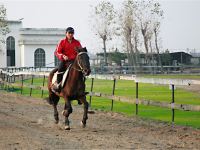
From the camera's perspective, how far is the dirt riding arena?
33.9 feet

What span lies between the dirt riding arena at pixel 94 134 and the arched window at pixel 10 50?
67.2 metres

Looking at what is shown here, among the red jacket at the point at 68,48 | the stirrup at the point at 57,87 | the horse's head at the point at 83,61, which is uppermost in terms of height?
the red jacket at the point at 68,48

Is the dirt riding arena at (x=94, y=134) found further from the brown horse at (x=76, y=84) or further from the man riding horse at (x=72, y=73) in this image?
the man riding horse at (x=72, y=73)

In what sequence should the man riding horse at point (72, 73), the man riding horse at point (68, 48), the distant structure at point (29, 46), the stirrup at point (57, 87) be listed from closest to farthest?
1. the man riding horse at point (72, 73)
2. the man riding horse at point (68, 48)
3. the stirrup at point (57, 87)
4. the distant structure at point (29, 46)

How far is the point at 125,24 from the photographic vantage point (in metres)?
83.2

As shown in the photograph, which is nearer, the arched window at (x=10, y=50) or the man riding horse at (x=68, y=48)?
the man riding horse at (x=68, y=48)

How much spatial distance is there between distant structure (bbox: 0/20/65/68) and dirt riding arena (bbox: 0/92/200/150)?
63476 millimetres

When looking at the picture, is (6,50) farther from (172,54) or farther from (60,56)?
(60,56)

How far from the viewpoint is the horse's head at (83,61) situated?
12951 millimetres

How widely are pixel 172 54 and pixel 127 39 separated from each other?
23.2 ft

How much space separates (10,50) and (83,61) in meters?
71.5

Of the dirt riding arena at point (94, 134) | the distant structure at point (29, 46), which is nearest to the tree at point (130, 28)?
the distant structure at point (29, 46)

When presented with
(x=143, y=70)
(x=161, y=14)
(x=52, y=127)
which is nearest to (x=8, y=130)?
(x=52, y=127)

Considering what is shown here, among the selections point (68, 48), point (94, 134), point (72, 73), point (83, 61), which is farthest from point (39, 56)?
point (94, 134)
